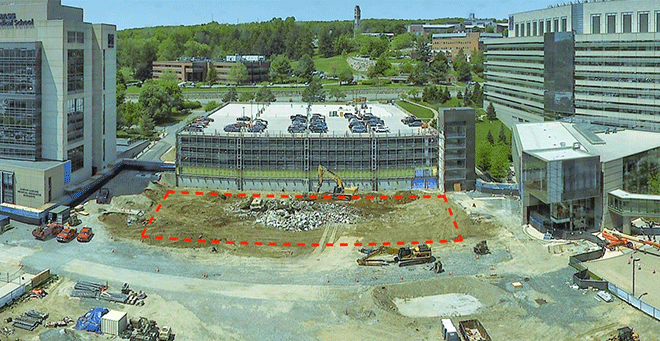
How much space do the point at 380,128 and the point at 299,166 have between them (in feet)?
37.3

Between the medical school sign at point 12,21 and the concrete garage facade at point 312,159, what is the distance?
18193 mm

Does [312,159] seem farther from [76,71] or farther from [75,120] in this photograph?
[76,71]

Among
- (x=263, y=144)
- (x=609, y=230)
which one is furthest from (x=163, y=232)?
(x=609, y=230)

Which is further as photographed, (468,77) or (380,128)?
(468,77)

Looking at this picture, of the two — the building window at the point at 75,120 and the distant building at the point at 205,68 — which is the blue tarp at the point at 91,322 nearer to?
the building window at the point at 75,120

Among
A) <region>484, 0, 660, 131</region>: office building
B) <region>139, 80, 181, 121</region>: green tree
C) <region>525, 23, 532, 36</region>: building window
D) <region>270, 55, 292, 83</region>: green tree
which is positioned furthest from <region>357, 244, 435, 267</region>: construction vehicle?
<region>270, 55, 292, 83</region>: green tree

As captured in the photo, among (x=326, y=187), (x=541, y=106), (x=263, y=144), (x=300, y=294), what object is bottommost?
(x=300, y=294)

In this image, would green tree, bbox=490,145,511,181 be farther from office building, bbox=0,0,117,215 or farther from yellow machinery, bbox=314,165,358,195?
office building, bbox=0,0,117,215

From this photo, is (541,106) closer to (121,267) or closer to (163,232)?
(163,232)

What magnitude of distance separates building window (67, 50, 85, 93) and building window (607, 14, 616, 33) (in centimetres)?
6483

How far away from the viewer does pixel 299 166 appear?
66125mm

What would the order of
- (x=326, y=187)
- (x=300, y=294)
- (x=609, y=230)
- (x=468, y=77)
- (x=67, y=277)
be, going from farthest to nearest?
(x=468, y=77), (x=326, y=187), (x=609, y=230), (x=67, y=277), (x=300, y=294)

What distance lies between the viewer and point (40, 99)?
60.7 m

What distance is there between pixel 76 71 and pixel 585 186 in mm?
49668
